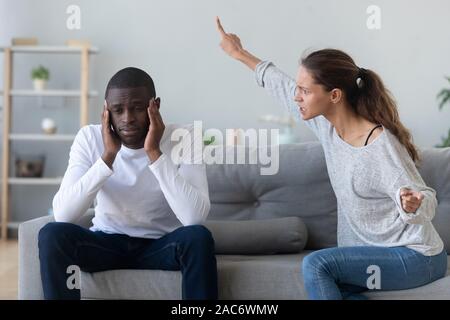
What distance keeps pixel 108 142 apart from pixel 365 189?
2.64ft

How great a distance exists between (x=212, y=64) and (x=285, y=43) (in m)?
0.59

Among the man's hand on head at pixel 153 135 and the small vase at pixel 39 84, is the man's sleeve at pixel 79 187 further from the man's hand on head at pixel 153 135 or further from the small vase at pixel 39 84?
the small vase at pixel 39 84

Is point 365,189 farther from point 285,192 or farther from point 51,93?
point 51,93

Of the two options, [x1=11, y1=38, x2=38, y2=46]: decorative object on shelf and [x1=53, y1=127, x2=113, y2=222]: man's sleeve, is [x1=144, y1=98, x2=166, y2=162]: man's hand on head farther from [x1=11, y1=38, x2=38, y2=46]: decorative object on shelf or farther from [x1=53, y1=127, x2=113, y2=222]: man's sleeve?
[x1=11, y1=38, x2=38, y2=46]: decorative object on shelf

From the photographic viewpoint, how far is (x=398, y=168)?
2.08 m

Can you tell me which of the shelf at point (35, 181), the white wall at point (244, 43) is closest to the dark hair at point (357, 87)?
the white wall at point (244, 43)

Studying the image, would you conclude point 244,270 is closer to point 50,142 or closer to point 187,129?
point 187,129

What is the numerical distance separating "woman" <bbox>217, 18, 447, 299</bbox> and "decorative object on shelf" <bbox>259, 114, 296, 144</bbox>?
3.00 meters

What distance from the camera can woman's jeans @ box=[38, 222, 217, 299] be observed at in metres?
2.11

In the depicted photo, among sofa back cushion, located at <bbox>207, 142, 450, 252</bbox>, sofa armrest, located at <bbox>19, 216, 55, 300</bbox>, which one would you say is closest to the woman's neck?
sofa back cushion, located at <bbox>207, 142, 450, 252</bbox>

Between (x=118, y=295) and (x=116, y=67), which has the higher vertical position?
(x=116, y=67)

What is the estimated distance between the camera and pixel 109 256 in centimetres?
226

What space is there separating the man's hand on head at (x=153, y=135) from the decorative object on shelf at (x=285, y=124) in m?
3.15

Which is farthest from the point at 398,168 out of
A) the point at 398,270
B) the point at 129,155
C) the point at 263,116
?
the point at 263,116
